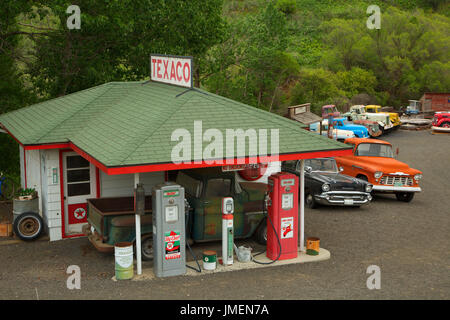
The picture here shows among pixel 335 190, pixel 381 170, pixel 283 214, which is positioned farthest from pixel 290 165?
pixel 283 214

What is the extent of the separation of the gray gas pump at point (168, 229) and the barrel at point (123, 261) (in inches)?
21.3

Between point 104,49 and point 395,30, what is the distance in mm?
30136

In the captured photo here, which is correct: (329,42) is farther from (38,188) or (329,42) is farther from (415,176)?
(38,188)

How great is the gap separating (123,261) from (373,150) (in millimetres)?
11714

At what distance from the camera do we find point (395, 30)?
Answer: 146ft

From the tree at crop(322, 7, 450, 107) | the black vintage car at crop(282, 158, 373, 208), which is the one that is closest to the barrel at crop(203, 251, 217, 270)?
the black vintage car at crop(282, 158, 373, 208)

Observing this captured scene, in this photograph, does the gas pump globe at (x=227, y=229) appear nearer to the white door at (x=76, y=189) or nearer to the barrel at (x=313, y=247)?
the barrel at (x=313, y=247)

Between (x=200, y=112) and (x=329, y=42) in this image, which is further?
(x=329, y=42)

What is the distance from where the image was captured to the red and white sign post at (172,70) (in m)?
13.6

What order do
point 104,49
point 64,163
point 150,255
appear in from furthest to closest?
point 104,49 → point 64,163 → point 150,255

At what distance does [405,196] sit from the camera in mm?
18531

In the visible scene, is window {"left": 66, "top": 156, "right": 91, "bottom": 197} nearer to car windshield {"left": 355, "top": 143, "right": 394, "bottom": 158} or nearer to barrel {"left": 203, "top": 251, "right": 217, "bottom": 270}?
barrel {"left": 203, "top": 251, "right": 217, "bottom": 270}

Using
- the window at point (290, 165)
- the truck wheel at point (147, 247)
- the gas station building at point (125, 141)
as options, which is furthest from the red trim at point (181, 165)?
the window at point (290, 165)

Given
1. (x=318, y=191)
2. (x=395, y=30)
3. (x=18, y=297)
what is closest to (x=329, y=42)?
(x=395, y=30)
